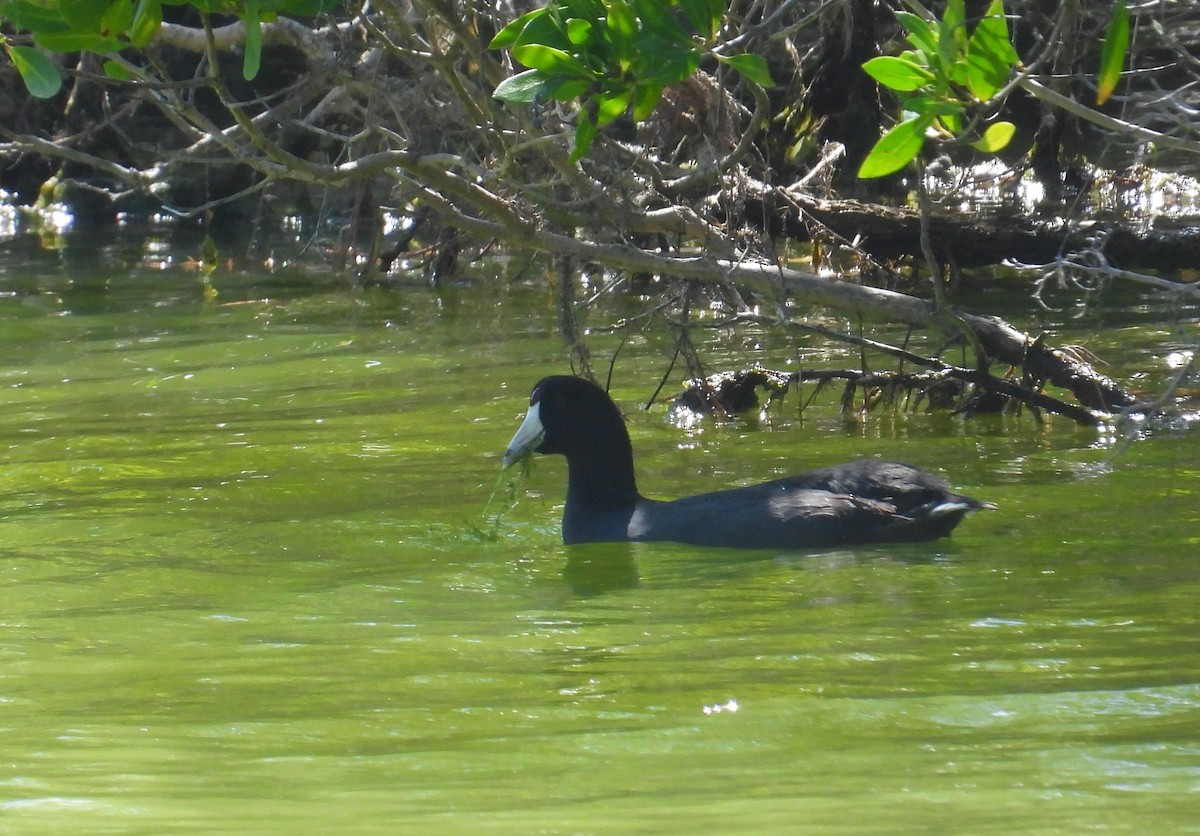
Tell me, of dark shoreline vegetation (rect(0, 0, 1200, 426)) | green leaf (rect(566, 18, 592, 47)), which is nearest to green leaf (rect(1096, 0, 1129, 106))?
dark shoreline vegetation (rect(0, 0, 1200, 426))

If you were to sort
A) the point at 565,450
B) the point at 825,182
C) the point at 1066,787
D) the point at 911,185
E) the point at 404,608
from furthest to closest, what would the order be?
the point at 911,185 < the point at 825,182 < the point at 565,450 < the point at 404,608 < the point at 1066,787

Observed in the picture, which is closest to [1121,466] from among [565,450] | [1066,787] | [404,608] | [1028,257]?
[565,450]

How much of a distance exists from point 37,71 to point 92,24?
0.27m

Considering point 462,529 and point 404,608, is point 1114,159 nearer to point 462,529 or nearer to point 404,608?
point 462,529

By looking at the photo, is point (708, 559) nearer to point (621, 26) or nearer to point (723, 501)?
point (723, 501)

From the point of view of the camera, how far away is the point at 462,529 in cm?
721

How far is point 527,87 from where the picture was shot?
507cm

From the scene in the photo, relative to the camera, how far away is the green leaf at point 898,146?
4746mm

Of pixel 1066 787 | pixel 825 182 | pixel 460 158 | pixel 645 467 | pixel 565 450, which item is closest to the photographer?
pixel 1066 787

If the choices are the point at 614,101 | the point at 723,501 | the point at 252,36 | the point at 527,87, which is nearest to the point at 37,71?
the point at 252,36

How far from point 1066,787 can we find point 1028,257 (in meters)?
11.7

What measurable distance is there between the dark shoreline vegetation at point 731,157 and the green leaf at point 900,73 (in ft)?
0.04

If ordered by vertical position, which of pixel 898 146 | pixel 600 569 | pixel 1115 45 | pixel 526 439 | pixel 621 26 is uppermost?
pixel 621 26

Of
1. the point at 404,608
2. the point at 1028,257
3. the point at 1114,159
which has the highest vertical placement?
the point at 1114,159
